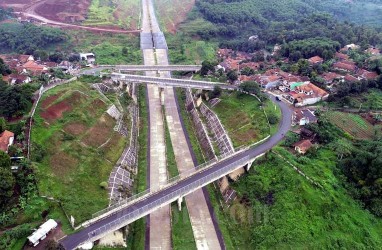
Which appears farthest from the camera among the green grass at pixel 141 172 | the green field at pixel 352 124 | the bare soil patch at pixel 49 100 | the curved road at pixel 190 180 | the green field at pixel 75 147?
the green field at pixel 352 124

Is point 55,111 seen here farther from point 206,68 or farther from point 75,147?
point 206,68

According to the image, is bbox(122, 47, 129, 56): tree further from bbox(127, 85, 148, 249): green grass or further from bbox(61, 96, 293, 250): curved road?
bbox(61, 96, 293, 250): curved road

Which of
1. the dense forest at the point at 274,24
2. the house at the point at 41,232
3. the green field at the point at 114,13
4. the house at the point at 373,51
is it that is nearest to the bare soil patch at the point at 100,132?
the house at the point at 41,232

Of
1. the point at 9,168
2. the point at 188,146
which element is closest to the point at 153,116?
the point at 188,146

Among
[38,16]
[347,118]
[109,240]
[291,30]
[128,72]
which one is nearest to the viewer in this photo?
[109,240]

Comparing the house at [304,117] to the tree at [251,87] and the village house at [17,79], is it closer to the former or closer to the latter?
the tree at [251,87]

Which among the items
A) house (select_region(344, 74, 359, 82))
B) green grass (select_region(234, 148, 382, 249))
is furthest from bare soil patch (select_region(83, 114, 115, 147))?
house (select_region(344, 74, 359, 82))

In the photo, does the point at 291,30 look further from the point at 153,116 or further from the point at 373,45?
the point at 153,116
